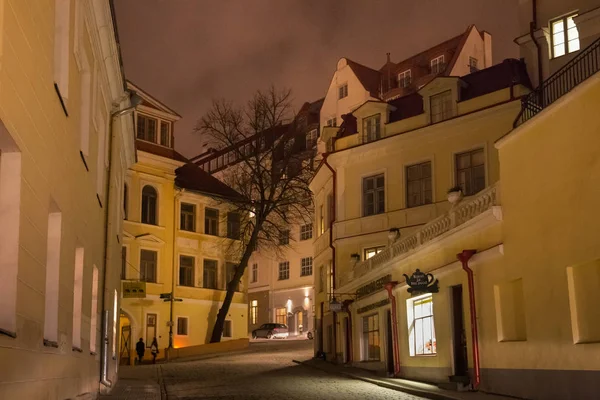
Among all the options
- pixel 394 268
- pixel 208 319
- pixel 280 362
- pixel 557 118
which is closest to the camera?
pixel 557 118

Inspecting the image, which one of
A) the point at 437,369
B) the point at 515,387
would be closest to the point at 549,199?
the point at 515,387

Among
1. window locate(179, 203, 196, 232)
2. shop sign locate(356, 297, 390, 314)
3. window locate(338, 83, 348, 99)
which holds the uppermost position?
window locate(338, 83, 348, 99)

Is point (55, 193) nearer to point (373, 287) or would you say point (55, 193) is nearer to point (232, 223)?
point (373, 287)

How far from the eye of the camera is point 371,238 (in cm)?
3098

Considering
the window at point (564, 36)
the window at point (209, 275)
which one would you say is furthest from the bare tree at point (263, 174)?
the window at point (564, 36)

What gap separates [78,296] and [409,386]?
9.52 meters

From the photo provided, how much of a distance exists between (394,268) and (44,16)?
1752 centimetres

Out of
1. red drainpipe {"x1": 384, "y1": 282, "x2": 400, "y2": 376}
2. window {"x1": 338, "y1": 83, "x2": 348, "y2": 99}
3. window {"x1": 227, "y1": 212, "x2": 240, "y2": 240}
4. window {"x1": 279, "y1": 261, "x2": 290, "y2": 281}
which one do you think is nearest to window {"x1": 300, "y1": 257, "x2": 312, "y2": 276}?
window {"x1": 279, "y1": 261, "x2": 290, "y2": 281}

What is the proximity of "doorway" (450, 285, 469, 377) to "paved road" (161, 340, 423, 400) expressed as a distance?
1.88 m

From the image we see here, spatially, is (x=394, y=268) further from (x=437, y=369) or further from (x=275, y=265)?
(x=275, y=265)

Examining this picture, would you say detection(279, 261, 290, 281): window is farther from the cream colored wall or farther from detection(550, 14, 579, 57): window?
the cream colored wall

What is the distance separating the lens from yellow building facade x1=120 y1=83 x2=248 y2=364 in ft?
135

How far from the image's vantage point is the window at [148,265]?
41938 mm

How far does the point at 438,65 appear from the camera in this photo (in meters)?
56.7
